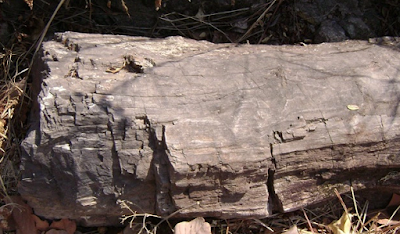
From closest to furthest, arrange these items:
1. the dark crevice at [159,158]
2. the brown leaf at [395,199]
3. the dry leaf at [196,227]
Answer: the dark crevice at [159,158] → the dry leaf at [196,227] → the brown leaf at [395,199]

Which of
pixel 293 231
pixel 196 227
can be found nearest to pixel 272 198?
pixel 293 231

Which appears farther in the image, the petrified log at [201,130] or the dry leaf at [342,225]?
A: the dry leaf at [342,225]

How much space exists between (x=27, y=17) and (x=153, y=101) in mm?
1429

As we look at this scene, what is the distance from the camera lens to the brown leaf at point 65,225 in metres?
2.37

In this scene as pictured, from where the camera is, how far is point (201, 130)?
2.08 m

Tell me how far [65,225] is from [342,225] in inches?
61.5

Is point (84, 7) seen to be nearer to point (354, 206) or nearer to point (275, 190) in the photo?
point (275, 190)

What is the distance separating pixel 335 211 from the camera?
2594 mm

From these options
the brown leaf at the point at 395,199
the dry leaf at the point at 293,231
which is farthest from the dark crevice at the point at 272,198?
the brown leaf at the point at 395,199

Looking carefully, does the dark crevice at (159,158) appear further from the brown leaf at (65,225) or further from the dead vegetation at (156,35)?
the brown leaf at (65,225)

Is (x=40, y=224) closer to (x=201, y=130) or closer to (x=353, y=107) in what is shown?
(x=201, y=130)

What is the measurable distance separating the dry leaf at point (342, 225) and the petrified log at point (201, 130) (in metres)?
0.20

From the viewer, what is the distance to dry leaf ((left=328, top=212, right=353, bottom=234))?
2.43m

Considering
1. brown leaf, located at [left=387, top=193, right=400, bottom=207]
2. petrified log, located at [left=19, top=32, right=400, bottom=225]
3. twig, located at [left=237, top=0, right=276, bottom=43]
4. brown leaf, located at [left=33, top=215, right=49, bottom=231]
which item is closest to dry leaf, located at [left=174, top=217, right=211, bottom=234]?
petrified log, located at [left=19, top=32, right=400, bottom=225]
